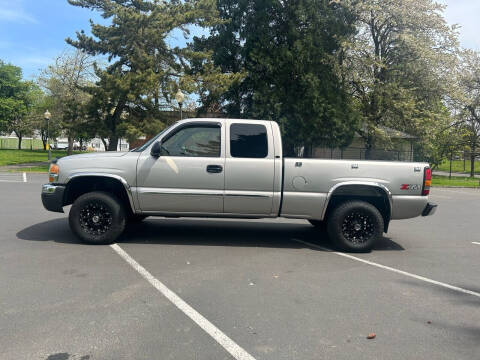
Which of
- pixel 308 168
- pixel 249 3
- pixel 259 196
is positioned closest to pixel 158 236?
pixel 259 196

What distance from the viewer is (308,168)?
6.06 metres

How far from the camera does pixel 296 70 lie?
2414cm

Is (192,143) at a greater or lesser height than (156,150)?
greater

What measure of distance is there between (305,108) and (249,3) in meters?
8.16

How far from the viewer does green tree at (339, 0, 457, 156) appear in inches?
936

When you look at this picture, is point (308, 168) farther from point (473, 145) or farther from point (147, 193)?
point (473, 145)

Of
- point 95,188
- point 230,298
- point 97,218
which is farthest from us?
point 95,188

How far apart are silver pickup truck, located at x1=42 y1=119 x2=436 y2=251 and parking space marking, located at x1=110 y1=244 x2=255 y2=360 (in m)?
1.27

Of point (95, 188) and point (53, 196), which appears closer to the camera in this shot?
point (53, 196)

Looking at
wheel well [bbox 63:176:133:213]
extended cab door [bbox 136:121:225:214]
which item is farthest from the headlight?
extended cab door [bbox 136:121:225:214]

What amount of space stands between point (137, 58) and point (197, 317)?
75.9 ft

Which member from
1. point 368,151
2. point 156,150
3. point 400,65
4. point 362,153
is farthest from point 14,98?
point 156,150

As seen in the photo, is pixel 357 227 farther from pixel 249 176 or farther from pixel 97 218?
pixel 97 218

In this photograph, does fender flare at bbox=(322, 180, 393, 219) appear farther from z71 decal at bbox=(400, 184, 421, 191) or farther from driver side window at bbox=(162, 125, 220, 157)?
driver side window at bbox=(162, 125, 220, 157)
